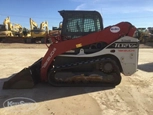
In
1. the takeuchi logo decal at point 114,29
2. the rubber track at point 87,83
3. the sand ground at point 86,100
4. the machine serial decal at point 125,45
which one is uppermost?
the takeuchi logo decal at point 114,29

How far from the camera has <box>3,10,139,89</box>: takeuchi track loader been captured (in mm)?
5520

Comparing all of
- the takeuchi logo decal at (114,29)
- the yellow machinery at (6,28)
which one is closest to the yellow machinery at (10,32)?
the yellow machinery at (6,28)

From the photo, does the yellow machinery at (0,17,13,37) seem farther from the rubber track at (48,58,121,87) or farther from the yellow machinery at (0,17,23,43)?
the rubber track at (48,58,121,87)

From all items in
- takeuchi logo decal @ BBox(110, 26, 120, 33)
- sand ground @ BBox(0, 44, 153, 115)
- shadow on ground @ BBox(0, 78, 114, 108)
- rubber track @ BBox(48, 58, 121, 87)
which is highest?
takeuchi logo decal @ BBox(110, 26, 120, 33)

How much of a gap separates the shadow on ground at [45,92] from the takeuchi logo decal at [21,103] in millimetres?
131

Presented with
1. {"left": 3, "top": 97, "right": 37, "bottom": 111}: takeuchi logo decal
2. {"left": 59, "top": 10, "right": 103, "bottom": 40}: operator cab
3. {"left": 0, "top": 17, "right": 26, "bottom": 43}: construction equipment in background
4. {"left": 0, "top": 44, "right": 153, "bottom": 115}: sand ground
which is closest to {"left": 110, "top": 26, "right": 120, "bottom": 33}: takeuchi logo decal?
{"left": 59, "top": 10, "right": 103, "bottom": 40}: operator cab

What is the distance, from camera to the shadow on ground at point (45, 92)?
4.86m

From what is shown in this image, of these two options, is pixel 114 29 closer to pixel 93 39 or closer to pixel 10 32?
pixel 93 39

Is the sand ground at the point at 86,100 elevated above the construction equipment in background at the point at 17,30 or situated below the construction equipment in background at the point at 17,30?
below

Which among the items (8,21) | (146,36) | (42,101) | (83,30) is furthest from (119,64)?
(8,21)

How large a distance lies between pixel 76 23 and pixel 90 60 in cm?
126

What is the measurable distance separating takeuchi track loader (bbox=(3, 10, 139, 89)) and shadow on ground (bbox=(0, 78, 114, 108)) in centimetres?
17

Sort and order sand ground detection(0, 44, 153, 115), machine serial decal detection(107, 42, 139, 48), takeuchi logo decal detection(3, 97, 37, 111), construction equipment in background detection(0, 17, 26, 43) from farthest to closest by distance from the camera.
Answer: construction equipment in background detection(0, 17, 26, 43) < machine serial decal detection(107, 42, 139, 48) < takeuchi logo decal detection(3, 97, 37, 111) < sand ground detection(0, 44, 153, 115)

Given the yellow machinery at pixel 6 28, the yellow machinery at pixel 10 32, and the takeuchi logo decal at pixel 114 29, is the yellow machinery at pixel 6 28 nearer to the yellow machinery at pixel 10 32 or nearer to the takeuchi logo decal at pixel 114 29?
the yellow machinery at pixel 10 32
